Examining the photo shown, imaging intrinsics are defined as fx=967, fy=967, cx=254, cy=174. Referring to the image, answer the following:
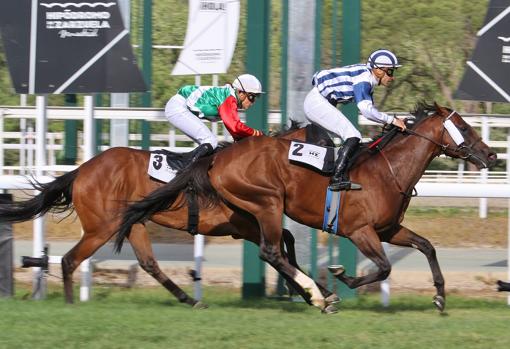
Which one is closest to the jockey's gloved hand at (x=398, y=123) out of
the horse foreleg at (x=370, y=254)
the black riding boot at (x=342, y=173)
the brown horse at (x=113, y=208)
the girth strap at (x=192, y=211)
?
the black riding boot at (x=342, y=173)

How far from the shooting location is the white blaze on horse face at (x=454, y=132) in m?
7.18

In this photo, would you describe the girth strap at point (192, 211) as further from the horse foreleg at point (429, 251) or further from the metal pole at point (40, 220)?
the horse foreleg at point (429, 251)

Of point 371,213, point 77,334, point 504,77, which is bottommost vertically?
point 77,334

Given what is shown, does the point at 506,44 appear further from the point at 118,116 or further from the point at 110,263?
the point at 110,263

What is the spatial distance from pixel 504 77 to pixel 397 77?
8.88 metres

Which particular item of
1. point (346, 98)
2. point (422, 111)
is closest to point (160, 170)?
point (346, 98)

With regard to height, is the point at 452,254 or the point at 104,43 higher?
the point at 104,43

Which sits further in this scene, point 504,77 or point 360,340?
point 504,77

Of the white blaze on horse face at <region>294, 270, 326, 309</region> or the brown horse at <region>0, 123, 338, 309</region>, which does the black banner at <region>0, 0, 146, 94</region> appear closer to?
the brown horse at <region>0, 123, 338, 309</region>

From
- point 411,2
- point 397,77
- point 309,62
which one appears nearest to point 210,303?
point 309,62

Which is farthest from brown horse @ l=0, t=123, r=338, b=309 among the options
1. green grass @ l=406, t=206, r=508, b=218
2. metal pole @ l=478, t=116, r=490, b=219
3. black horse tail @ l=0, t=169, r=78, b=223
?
green grass @ l=406, t=206, r=508, b=218

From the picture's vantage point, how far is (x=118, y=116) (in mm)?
9133

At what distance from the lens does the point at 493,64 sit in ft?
25.4

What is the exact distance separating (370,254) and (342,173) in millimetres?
623
